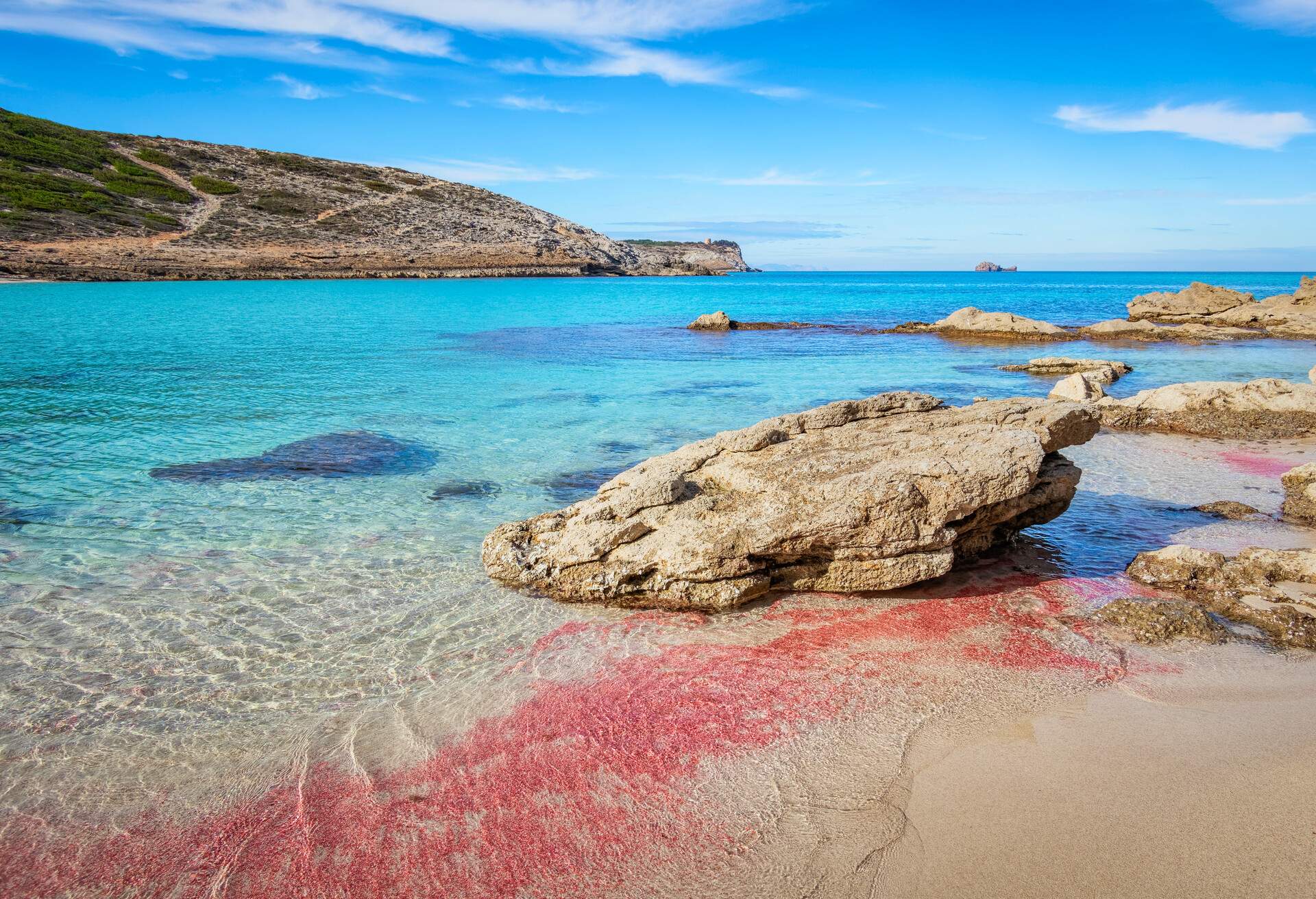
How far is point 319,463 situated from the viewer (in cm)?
1158

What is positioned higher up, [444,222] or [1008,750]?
[444,222]

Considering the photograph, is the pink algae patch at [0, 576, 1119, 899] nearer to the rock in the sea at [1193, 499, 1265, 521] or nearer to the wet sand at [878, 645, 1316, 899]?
the wet sand at [878, 645, 1316, 899]

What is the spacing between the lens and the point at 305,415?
15.0 meters

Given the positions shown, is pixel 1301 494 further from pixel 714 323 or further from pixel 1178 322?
pixel 1178 322

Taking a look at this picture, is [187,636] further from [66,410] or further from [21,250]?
[21,250]

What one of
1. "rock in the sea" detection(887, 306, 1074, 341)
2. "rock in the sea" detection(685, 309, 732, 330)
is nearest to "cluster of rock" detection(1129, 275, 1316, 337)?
"rock in the sea" detection(887, 306, 1074, 341)

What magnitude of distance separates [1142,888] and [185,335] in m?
32.0

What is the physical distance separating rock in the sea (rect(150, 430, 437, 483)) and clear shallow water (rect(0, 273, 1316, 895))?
0.99 feet

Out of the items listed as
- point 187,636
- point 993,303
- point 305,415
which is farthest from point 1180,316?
point 187,636

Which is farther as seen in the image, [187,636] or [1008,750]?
[187,636]

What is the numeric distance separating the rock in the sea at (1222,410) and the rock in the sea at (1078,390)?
5.41ft

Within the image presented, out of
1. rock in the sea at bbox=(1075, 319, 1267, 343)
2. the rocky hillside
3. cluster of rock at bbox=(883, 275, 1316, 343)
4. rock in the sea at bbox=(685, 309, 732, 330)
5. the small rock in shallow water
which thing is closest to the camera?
the small rock in shallow water

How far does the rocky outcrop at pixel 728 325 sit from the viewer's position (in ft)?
123

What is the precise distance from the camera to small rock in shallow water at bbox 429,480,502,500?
1016cm
